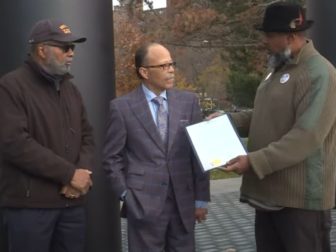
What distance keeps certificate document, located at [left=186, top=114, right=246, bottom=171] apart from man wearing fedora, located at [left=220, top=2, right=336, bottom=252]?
71 mm

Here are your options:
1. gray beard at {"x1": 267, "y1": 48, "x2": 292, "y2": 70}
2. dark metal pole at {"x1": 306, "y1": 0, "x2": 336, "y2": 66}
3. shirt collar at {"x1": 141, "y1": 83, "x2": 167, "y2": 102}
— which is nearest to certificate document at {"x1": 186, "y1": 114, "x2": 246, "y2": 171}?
shirt collar at {"x1": 141, "y1": 83, "x2": 167, "y2": 102}

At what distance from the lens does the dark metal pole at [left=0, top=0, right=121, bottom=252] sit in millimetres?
4641

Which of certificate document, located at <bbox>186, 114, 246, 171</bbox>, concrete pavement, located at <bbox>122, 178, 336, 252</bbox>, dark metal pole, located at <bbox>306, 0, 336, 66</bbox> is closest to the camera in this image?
certificate document, located at <bbox>186, 114, 246, 171</bbox>

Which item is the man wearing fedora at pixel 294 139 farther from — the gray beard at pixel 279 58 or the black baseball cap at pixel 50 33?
the black baseball cap at pixel 50 33

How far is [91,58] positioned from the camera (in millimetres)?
4902

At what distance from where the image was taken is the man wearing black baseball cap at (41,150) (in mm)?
3742

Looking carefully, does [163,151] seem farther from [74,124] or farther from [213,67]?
[213,67]

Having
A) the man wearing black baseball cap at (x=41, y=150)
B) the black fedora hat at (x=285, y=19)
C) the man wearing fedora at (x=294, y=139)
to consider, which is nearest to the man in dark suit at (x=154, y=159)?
the man wearing black baseball cap at (x=41, y=150)

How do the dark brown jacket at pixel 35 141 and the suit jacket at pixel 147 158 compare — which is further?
the suit jacket at pixel 147 158

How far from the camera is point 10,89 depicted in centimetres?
378

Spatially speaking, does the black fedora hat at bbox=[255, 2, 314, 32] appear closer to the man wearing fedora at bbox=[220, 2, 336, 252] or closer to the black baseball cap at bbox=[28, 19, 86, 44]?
the man wearing fedora at bbox=[220, 2, 336, 252]

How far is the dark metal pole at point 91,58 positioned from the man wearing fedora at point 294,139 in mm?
1481

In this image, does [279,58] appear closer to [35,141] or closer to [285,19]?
[285,19]

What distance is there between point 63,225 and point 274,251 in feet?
4.56
